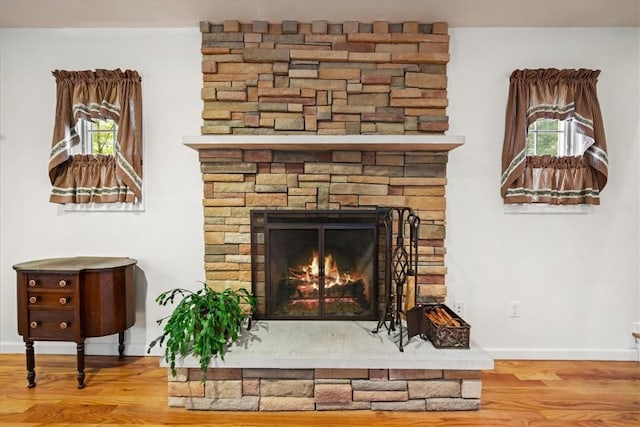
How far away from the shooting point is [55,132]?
2760 millimetres

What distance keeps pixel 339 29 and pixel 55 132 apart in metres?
2.18

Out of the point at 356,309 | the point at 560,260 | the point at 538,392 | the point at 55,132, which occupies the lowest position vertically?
the point at 538,392

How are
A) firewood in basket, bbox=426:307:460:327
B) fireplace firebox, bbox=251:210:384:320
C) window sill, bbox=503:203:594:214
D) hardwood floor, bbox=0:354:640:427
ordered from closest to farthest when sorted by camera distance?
hardwood floor, bbox=0:354:640:427, firewood in basket, bbox=426:307:460:327, fireplace firebox, bbox=251:210:384:320, window sill, bbox=503:203:594:214

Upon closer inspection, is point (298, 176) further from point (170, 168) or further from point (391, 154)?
point (170, 168)

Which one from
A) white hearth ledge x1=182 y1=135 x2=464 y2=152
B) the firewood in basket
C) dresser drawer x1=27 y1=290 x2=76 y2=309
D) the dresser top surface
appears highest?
white hearth ledge x1=182 y1=135 x2=464 y2=152

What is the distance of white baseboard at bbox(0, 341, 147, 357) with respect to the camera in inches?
112

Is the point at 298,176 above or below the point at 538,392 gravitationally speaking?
above

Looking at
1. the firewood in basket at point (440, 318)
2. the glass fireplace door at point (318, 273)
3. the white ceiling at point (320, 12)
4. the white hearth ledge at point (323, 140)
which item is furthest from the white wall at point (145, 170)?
the firewood in basket at point (440, 318)

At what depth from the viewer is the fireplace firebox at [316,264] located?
2.67 metres

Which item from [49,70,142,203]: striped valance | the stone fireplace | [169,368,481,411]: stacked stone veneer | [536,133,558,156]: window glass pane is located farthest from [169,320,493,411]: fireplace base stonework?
[536,133,558,156]: window glass pane

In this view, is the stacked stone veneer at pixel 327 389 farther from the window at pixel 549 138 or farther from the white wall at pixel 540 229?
the window at pixel 549 138

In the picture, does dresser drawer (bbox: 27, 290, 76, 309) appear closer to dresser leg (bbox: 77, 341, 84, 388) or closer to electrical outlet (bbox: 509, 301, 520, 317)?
dresser leg (bbox: 77, 341, 84, 388)

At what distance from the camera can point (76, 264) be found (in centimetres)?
249

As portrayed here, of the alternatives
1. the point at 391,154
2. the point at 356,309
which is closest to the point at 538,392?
the point at 356,309
